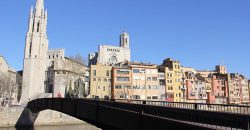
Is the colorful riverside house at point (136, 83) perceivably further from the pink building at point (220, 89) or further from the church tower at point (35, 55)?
the pink building at point (220, 89)

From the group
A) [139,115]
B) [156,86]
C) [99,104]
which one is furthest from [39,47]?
[139,115]

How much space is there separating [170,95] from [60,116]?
1876 inches

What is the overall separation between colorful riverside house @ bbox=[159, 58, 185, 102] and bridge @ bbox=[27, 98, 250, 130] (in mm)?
89818

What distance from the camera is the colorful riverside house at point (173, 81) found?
401 ft

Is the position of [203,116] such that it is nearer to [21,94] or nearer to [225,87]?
[21,94]

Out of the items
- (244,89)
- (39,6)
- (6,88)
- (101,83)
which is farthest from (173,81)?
(244,89)

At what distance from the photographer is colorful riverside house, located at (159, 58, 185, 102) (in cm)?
12238

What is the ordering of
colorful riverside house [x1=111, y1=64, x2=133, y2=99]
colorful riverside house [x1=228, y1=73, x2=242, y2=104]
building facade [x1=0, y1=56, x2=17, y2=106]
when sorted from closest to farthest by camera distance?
building facade [x1=0, y1=56, x2=17, y2=106] → colorful riverside house [x1=111, y1=64, x2=133, y2=99] → colorful riverside house [x1=228, y1=73, x2=242, y2=104]

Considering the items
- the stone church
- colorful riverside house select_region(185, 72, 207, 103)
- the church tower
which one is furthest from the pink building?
the church tower

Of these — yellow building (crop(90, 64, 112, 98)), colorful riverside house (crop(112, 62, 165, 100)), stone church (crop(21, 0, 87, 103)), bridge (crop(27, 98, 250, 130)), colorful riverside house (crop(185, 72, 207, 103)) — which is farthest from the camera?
colorful riverside house (crop(185, 72, 207, 103))

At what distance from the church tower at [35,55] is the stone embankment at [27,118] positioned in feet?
109

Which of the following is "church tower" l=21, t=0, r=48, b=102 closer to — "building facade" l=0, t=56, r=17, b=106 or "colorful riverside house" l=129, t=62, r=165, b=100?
"building facade" l=0, t=56, r=17, b=106

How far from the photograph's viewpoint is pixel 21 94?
12319 cm

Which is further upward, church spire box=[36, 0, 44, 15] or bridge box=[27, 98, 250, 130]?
church spire box=[36, 0, 44, 15]
